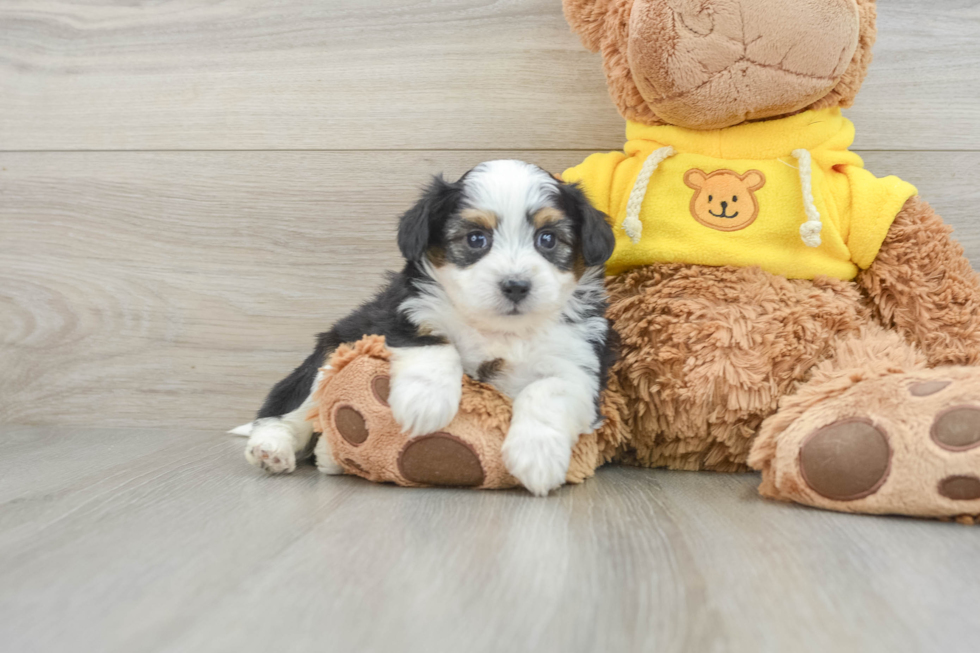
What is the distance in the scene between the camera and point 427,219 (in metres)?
1.44

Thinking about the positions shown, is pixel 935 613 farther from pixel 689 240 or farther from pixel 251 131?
pixel 251 131

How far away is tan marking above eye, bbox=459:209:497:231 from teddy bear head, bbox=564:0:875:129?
0.43 meters

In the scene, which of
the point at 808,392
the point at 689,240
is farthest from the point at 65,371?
the point at 808,392

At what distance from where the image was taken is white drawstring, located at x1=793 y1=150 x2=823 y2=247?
1.51 m

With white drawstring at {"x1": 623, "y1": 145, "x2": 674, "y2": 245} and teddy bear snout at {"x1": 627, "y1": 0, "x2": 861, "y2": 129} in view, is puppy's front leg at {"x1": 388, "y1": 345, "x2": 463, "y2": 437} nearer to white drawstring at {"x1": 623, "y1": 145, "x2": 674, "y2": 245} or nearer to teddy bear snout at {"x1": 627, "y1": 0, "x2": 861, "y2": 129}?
white drawstring at {"x1": 623, "y1": 145, "x2": 674, "y2": 245}

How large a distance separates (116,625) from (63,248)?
5.81 ft

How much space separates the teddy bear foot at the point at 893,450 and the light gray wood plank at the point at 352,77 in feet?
3.30

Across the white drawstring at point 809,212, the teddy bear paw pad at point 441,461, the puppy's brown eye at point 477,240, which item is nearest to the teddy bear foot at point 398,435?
the teddy bear paw pad at point 441,461

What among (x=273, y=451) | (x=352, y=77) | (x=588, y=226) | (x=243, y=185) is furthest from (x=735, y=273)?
(x=243, y=185)

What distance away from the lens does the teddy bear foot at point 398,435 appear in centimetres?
136

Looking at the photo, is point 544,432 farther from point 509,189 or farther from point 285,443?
point 285,443

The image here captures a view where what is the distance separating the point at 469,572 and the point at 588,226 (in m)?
0.75

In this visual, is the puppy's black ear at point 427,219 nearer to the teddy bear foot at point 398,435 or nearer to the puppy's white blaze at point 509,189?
the puppy's white blaze at point 509,189

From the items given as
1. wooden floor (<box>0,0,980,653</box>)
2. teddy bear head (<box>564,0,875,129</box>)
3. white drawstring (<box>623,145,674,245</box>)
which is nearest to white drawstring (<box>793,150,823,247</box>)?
teddy bear head (<box>564,0,875,129</box>)
